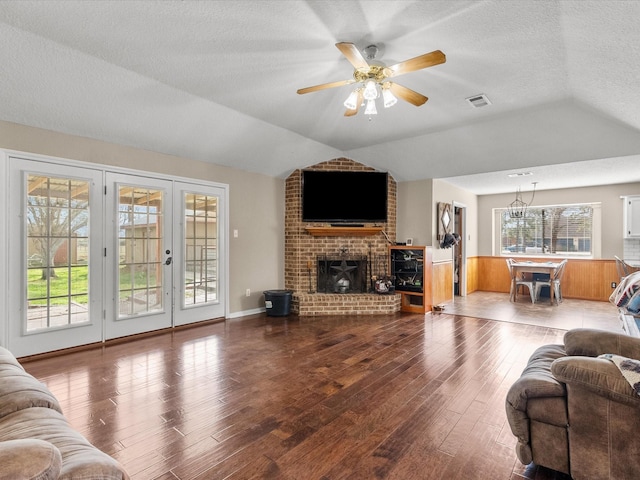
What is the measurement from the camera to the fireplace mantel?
5566mm

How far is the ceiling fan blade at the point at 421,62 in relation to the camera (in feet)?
7.12

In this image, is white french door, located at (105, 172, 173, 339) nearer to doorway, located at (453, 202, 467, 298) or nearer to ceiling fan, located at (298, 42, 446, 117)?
ceiling fan, located at (298, 42, 446, 117)

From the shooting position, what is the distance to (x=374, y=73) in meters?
2.56

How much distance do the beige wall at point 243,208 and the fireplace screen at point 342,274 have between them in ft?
2.41

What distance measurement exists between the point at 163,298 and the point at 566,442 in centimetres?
430

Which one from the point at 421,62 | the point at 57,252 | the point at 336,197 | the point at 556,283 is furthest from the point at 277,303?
the point at 556,283

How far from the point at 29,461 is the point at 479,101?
4206 mm

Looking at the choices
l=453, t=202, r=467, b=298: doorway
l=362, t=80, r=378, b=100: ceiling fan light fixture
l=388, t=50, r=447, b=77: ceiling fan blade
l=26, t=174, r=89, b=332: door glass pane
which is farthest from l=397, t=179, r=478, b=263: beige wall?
l=26, t=174, r=89, b=332: door glass pane

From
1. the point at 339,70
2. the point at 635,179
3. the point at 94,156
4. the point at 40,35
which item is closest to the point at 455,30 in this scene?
the point at 339,70

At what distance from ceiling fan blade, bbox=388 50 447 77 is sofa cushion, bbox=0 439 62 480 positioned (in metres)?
2.59

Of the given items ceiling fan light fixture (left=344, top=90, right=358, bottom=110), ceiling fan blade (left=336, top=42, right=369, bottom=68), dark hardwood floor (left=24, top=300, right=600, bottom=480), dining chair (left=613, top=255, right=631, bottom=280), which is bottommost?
dark hardwood floor (left=24, top=300, right=600, bottom=480)

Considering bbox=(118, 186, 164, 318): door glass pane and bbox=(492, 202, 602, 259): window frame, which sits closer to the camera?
bbox=(118, 186, 164, 318): door glass pane

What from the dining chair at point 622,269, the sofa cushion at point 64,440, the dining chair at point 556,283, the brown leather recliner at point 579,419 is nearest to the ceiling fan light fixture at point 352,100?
the brown leather recliner at point 579,419

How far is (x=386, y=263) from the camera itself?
5.86m
